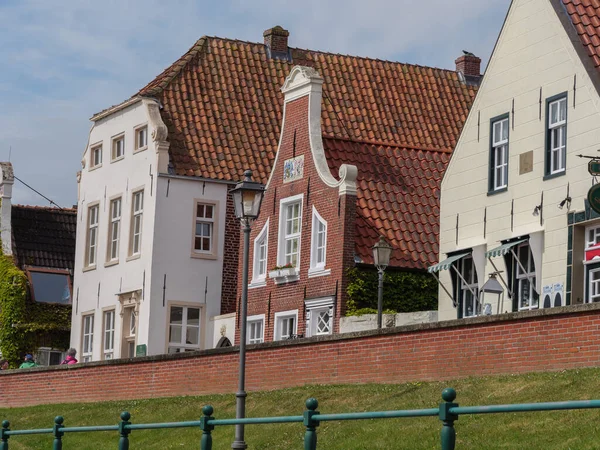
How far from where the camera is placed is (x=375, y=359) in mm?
24312

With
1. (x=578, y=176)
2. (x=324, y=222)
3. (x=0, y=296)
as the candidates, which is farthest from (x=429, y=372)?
(x=0, y=296)

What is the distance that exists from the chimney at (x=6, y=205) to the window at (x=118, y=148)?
7.14 meters

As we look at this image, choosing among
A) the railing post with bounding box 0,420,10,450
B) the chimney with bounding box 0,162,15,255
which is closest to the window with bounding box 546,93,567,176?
the railing post with bounding box 0,420,10,450

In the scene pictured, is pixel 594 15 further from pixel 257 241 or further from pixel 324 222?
pixel 257 241

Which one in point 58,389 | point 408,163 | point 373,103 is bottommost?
point 58,389

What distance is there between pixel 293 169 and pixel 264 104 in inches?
266

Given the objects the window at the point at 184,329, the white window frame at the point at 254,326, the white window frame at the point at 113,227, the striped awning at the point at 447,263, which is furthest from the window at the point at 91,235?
the striped awning at the point at 447,263

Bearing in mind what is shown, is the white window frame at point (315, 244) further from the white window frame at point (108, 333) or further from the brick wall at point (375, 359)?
the white window frame at point (108, 333)

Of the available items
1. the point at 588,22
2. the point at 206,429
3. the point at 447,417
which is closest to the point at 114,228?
the point at 588,22

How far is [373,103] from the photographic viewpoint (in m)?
42.6

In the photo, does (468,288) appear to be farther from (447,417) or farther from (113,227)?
(447,417)

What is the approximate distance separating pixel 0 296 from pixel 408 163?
644 inches

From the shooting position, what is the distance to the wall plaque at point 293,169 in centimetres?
3594

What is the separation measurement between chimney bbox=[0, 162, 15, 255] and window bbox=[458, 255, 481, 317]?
837 inches
